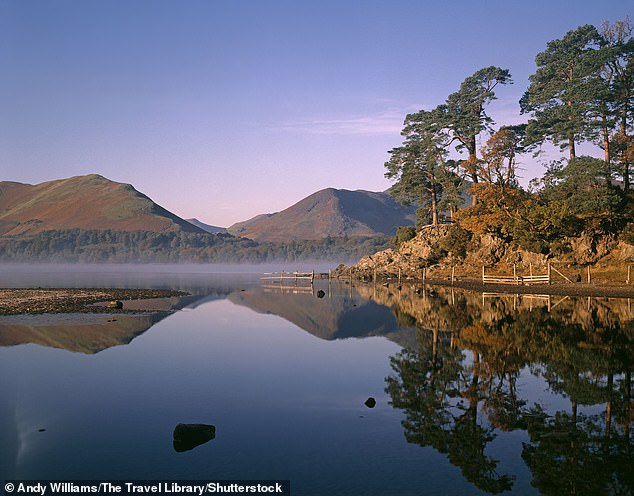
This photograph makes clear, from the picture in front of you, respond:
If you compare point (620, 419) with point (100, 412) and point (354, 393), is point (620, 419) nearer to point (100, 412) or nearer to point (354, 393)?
point (354, 393)

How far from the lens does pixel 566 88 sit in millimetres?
66500

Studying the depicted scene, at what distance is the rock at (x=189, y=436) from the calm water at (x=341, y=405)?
13 cm

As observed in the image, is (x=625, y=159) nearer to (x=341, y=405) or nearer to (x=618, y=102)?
(x=618, y=102)

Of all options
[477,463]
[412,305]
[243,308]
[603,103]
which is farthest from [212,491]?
[603,103]

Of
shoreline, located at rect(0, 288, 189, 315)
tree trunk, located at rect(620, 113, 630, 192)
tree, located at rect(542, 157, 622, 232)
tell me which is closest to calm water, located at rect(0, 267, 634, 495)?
shoreline, located at rect(0, 288, 189, 315)

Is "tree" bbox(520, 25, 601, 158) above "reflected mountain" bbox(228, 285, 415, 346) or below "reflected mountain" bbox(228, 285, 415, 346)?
above

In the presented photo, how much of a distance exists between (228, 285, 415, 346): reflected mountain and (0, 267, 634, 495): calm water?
55 cm

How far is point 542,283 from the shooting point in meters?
56.4

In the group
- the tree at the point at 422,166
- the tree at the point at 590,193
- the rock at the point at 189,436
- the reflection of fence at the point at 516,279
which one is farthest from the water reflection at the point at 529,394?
the tree at the point at 422,166

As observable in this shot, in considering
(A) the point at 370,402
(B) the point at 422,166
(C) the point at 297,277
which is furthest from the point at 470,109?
(A) the point at 370,402

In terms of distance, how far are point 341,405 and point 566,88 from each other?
6489 cm

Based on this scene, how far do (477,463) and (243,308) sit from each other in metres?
41.1

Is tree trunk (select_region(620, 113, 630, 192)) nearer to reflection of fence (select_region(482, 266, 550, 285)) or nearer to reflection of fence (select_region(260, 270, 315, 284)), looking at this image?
reflection of fence (select_region(482, 266, 550, 285))

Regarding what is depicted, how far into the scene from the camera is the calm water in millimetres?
11328
